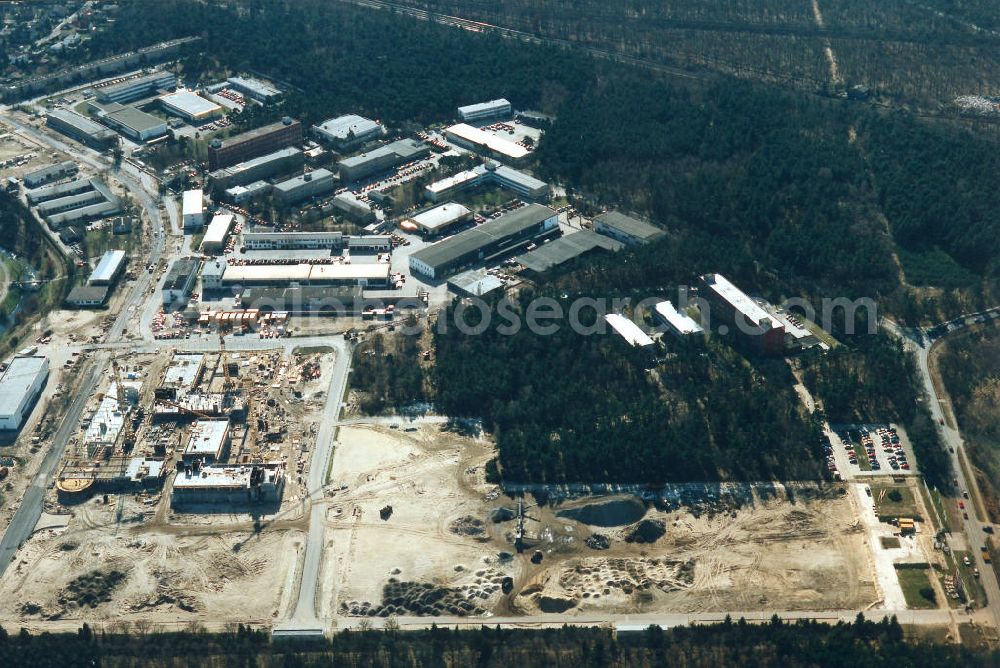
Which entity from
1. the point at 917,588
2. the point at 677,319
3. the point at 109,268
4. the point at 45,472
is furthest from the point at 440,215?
the point at 917,588

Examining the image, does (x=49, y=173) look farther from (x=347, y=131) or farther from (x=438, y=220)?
(x=438, y=220)

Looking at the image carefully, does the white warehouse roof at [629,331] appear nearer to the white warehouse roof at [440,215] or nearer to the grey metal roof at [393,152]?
the white warehouse roof at [440,215]

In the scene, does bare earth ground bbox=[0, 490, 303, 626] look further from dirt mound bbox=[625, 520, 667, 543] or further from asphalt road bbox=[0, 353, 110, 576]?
dirt mound bbox=[625, 520, 667, 543]

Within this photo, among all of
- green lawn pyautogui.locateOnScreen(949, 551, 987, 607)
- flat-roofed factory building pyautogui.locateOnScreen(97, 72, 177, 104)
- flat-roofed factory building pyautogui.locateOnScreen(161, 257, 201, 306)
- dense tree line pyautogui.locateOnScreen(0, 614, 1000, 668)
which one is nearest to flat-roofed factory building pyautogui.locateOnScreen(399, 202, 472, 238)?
flat-roofed factory building pyautogui.locateOnScreen(161, 257, 201, 306)

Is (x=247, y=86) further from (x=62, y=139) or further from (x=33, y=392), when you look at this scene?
(x=33, y=392)

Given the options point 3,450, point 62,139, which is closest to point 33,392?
point 3,450
